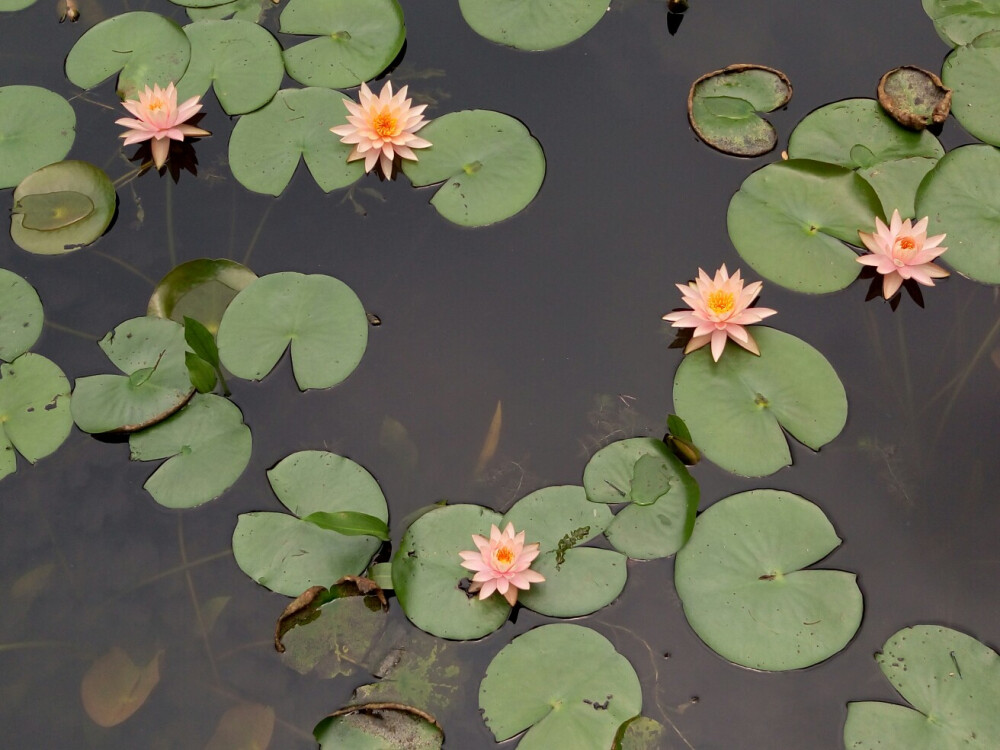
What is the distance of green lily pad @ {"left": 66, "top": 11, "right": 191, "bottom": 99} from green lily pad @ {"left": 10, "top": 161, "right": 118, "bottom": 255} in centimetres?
49

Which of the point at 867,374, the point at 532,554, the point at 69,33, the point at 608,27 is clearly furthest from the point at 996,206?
the point at 69,33

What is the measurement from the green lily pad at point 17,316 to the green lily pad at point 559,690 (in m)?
2.33

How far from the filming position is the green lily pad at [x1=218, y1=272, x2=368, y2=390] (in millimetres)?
3219

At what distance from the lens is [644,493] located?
285 centimetres

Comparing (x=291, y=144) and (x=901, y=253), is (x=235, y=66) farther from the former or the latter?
(x=901, y=253)

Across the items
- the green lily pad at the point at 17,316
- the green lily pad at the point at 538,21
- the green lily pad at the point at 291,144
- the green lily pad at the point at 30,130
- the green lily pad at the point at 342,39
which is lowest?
the green lily pad at the point at 17,316

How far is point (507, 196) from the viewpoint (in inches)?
137

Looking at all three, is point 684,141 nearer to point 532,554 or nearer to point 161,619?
point 532,554

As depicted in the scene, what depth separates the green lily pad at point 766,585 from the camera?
103 inches

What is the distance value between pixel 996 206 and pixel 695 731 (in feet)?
7.81

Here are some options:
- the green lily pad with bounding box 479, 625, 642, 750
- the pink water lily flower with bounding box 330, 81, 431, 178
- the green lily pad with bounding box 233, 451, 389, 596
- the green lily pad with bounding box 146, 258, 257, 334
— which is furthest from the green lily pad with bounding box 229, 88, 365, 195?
the green lily pad with bounding box 479, 625, 642, 750

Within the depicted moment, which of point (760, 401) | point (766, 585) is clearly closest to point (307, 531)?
point (766, 585)

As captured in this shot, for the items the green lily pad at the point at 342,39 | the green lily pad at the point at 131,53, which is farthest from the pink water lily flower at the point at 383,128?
the green lily pad at the point at 131,53

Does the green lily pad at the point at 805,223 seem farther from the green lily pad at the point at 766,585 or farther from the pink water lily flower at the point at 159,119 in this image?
the pink water lily flower at the point at 159,119
